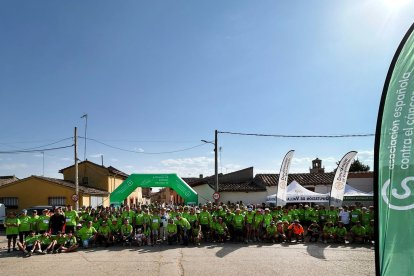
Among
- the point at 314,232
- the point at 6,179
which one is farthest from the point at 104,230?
the point at 6,179

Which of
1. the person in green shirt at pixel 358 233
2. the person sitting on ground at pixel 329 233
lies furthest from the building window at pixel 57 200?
the person in green shirt at pixel 358 233

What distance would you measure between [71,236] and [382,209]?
41.1ft

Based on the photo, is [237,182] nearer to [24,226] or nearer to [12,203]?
[12,203]

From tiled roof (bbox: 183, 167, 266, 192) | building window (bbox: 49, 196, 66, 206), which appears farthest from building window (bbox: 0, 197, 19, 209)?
tiled roof (bbox: 183, 167, 266, 192)

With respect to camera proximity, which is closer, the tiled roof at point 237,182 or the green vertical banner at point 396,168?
the green vertical banner at point 396,168

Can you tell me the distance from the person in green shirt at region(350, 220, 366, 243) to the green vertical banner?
38.3 ft

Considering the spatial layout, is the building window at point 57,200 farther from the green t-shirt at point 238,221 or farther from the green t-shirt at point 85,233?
the green t-shirt at point 238,221

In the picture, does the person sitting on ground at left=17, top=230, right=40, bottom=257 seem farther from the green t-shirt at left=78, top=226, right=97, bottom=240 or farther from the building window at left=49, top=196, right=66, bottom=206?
the building window at left=49, top=196, right=66, bottom=206

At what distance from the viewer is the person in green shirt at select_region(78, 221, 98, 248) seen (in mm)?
14734

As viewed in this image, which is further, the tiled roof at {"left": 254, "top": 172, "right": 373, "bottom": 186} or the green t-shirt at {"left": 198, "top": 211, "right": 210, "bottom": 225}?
the tiled roof at {"left": 254, "top": 172, "right": 373, "bottom": 186}

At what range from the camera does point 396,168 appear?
4.59 metres

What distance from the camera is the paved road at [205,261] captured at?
9.89m

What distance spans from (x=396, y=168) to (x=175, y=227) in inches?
459

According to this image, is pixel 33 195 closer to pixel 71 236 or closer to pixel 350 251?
pixel 71 236
